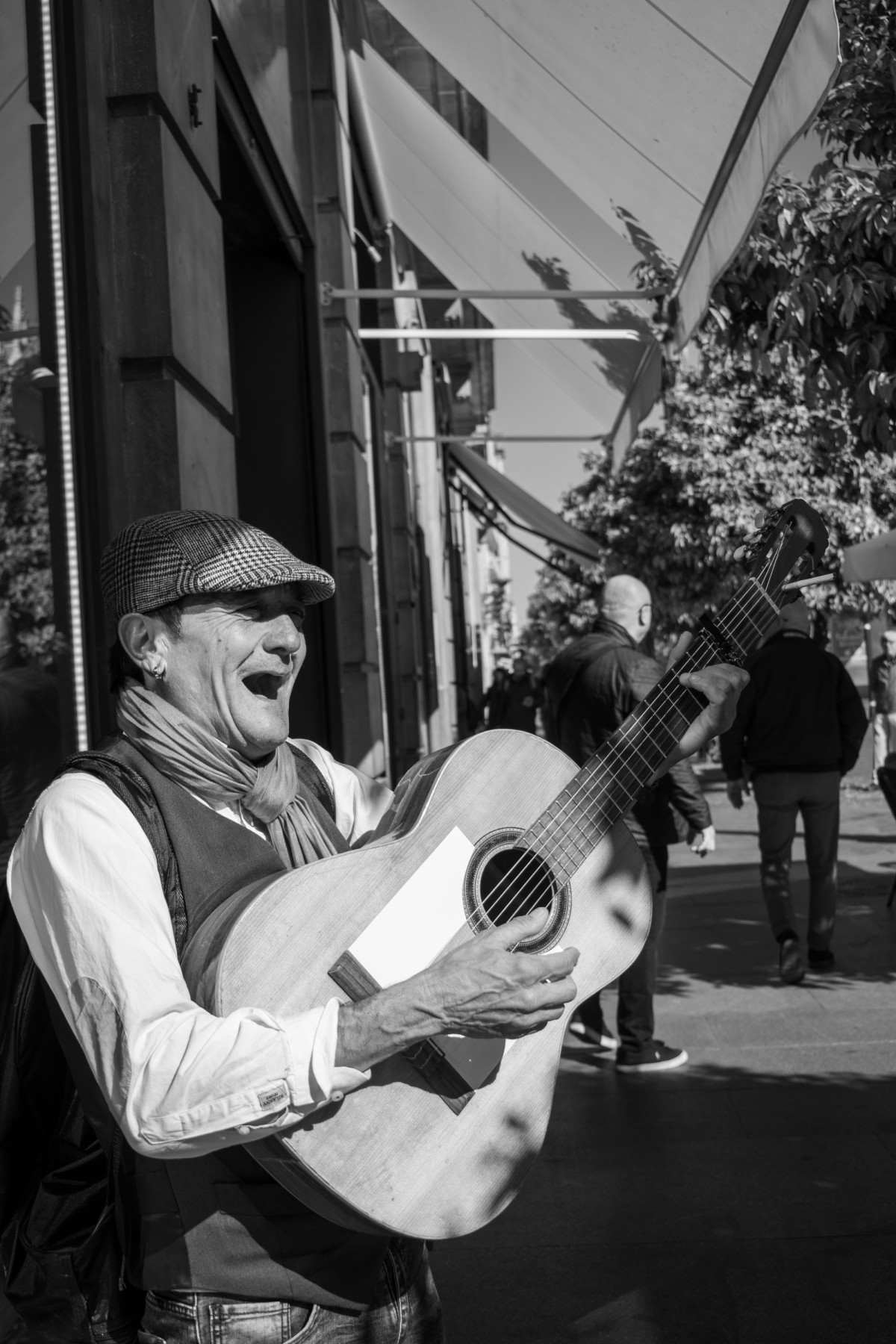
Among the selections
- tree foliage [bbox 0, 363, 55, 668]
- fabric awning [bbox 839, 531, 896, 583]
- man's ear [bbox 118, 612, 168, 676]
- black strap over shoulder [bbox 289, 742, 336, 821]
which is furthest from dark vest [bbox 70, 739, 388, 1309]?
fabric awning [bbox 839, 531, 896, 583]

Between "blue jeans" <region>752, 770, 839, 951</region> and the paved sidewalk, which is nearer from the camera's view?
the paved sidewalk

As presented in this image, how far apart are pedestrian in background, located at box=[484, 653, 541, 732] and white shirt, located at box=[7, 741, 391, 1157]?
16.6 m

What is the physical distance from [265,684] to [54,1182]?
725 millimetres

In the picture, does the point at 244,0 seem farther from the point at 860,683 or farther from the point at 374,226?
the point at 860,683

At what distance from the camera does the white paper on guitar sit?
1.87m

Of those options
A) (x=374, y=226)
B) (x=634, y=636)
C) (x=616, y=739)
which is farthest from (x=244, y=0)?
(x=374, y=226)

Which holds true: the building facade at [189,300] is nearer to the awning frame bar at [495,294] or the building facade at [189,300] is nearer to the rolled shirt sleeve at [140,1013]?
the awning frame bar at [495,294]

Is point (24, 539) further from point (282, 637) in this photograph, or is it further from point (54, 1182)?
point (54, 1182)

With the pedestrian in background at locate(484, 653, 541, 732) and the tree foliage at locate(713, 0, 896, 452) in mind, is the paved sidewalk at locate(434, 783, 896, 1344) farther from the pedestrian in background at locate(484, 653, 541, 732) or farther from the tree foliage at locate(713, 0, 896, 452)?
the pedestrian in background at locate(484, 653, 541, 732)

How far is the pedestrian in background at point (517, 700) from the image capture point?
18.9 m

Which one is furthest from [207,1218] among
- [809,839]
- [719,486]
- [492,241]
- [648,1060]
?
[719,486]

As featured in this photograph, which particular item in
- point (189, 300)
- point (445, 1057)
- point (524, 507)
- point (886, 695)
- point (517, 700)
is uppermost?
point (524, 507)

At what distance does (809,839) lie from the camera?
693 cm

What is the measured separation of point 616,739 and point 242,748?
811 millimetres
